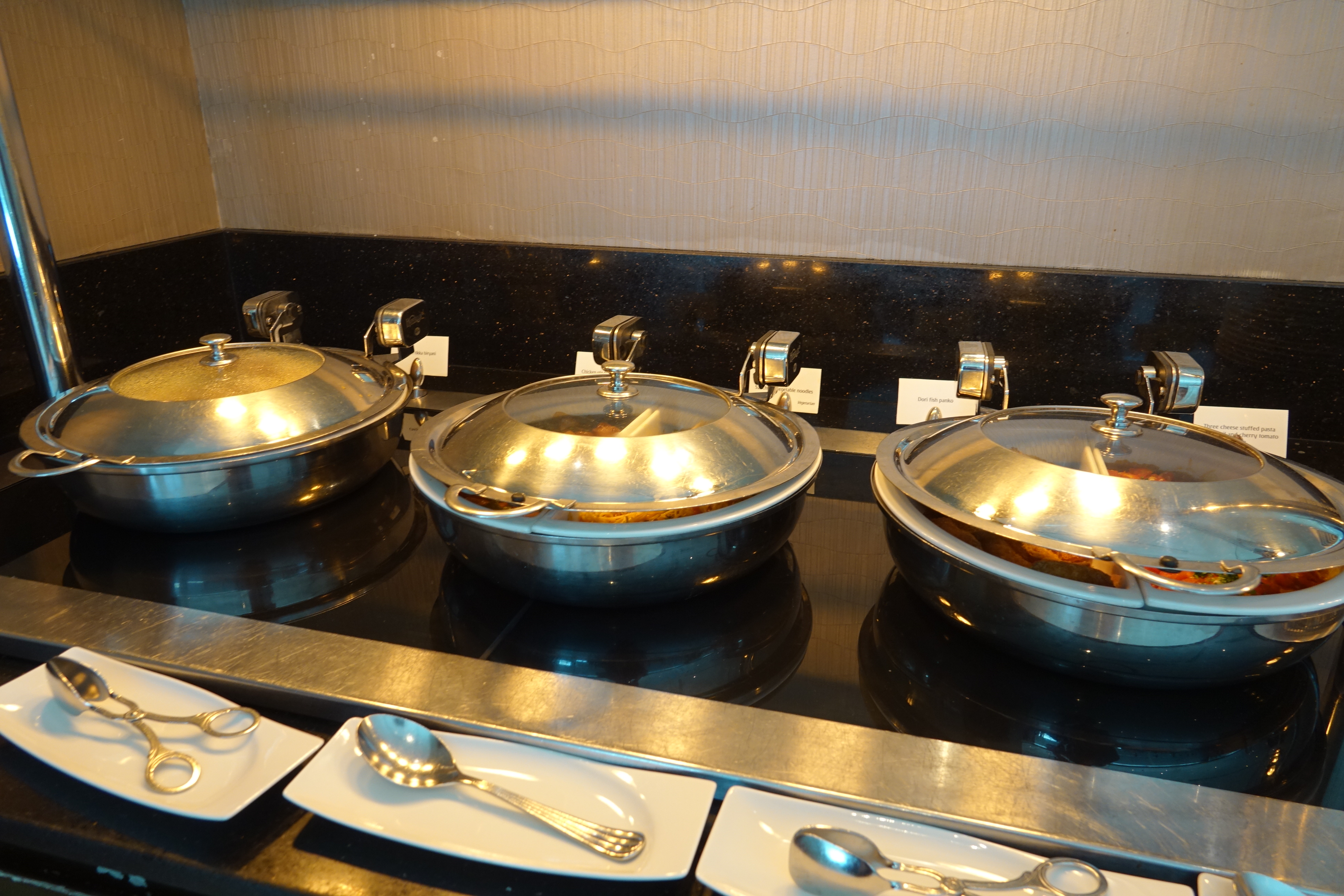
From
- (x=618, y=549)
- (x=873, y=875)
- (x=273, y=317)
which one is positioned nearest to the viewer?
(x=873, y=875)

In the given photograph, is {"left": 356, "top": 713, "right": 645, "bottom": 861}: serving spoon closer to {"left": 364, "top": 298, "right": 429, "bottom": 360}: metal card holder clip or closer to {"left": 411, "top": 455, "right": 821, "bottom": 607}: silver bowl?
{"left": 411, "top": 455, "right": 821, "bottom": 607}: silver bowl

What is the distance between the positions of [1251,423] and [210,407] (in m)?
1.33

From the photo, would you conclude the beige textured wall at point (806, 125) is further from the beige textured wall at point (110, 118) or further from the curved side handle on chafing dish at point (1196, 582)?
the curved side handle on chafing dish at point (1196, 582)

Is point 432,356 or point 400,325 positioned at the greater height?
point 400,325

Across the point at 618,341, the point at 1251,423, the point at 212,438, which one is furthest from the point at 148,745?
the point at 1251,423

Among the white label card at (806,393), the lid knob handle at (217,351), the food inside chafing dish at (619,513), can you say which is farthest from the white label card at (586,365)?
the food inside chafing dish at (619,513)

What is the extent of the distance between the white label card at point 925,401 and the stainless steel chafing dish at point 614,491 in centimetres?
43

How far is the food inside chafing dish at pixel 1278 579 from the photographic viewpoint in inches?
24.8

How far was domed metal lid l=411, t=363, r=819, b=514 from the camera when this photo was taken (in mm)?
749

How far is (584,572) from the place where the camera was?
2.43 ft

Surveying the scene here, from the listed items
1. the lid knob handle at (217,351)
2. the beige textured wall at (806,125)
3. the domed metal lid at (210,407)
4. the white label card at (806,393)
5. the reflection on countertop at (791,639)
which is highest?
the beige textured wall at (806,125)

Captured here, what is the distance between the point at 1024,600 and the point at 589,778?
1.18ft

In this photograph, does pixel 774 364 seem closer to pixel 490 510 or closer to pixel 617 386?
pixel 617 386

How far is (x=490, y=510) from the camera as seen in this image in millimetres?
736
